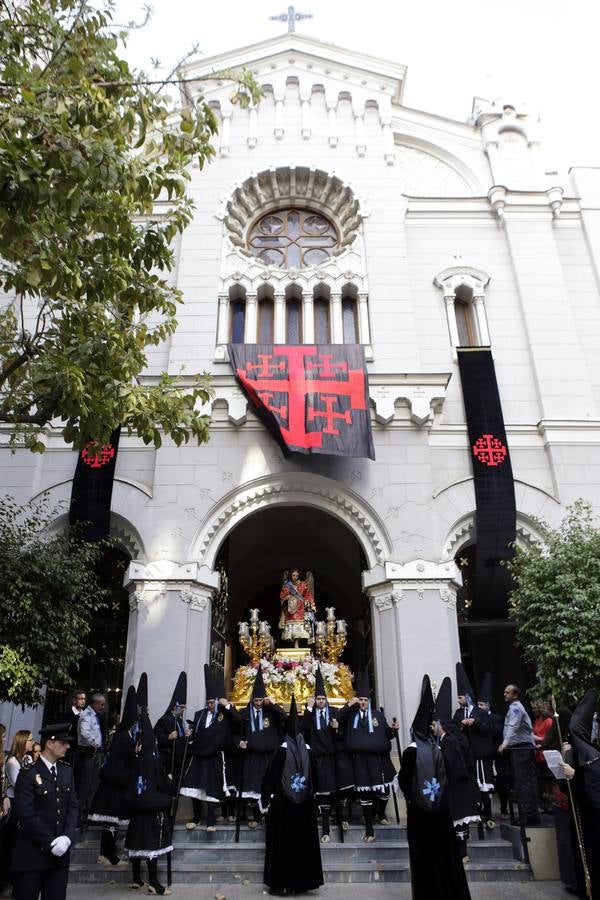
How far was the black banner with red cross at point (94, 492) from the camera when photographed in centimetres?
1391

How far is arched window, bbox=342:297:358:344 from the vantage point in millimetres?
17094

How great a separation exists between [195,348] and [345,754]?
9.74 meters

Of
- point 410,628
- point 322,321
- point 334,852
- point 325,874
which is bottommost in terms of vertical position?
point 325,874

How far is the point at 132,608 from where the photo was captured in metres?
13.4

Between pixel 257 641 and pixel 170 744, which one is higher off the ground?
pixel 257 641

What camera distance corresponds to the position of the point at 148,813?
796 cm

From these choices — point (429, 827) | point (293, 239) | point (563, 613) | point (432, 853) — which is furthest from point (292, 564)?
point (432, 853)

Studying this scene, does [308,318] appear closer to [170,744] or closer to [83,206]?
[83,206]

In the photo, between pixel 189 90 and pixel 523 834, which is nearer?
pixel 523 834

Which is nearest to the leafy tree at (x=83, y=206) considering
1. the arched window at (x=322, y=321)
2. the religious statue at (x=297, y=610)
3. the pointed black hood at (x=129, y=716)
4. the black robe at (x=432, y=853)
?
the pointed black hood at (x=129, y=716)

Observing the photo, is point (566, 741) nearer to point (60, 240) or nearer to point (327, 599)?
point (60, 240)

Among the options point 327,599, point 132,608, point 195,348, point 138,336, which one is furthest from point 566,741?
point 327,599

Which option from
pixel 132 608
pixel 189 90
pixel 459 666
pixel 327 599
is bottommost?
pixel 459 666

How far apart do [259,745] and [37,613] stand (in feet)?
12.8
